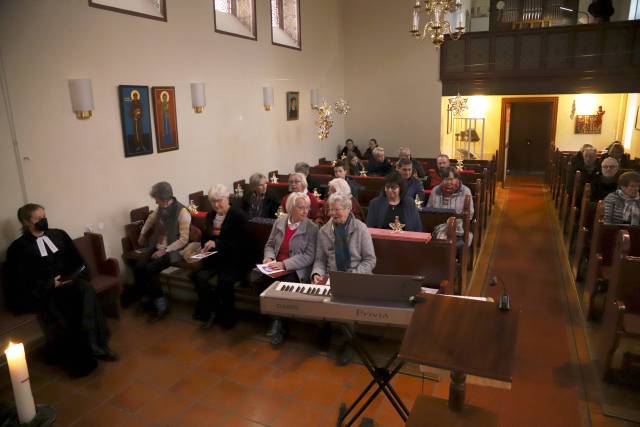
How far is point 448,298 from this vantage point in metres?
2.21

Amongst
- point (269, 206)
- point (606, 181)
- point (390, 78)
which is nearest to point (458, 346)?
point (269, 206)

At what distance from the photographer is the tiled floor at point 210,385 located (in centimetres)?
322

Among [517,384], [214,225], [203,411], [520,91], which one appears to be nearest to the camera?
[203,411]

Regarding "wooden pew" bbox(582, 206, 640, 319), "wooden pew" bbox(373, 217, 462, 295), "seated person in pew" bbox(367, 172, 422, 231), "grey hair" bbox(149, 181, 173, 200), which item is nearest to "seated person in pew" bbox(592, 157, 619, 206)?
"wooden pew" bbox(582, 206, 640, 319)

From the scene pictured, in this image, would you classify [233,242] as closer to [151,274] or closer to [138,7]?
[151,274]

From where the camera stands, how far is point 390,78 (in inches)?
433

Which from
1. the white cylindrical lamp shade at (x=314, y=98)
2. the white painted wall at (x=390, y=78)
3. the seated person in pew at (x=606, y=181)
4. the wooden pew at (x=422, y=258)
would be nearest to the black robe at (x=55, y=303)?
the wooden pew at (x=422, y=258)

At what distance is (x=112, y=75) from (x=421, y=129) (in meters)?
7.46

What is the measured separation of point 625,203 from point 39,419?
521 centimetres

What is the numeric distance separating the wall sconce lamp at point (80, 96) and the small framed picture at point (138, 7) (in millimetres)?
871

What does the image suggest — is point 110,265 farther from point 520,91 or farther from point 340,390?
point 520,91

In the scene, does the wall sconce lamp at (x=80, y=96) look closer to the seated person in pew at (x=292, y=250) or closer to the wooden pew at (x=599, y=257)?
the seated person in pew at (x=292, y=250)

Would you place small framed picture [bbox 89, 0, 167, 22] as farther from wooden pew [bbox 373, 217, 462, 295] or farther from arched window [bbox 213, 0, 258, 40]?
wooden pew [bbox 373, 217, 462, 295]

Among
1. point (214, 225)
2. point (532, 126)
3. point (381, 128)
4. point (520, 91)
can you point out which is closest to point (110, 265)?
point (214, 225)
